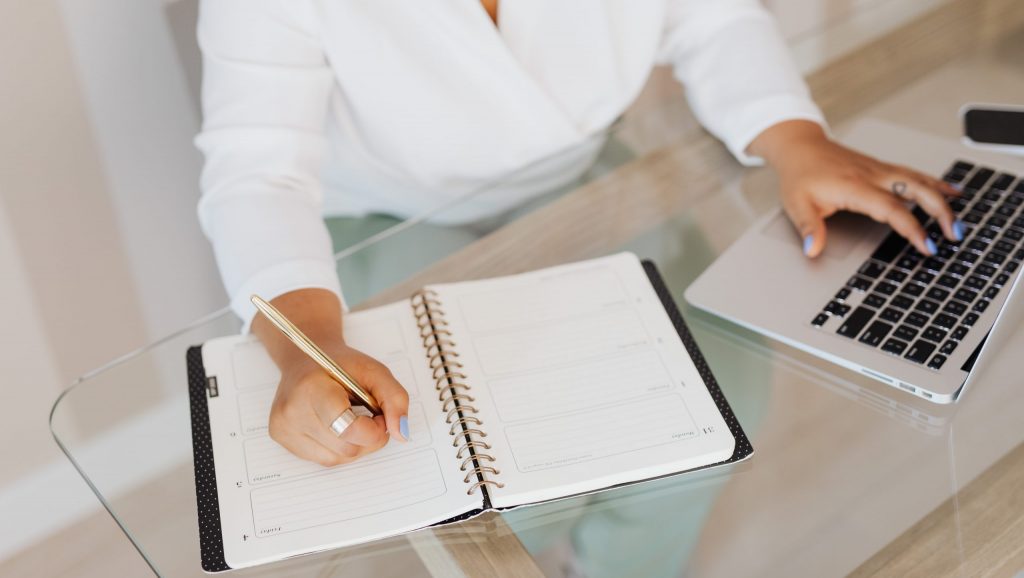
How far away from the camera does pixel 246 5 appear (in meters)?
0.86

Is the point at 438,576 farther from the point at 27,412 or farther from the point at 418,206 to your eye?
the point at 27,412

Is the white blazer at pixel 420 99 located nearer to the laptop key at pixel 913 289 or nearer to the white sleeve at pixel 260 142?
the white sleeve at pixel 260 142

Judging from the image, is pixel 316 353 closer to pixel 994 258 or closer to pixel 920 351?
pixel 920 351

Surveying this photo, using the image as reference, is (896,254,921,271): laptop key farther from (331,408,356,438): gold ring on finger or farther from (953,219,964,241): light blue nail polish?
(331,408,356,438): gold ring on finger

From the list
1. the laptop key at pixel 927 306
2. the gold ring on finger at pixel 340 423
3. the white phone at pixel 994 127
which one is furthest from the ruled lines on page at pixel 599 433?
the white phone at pixel 994 127

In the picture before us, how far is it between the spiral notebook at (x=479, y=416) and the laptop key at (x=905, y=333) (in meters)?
0.14

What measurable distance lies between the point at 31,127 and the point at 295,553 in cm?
72

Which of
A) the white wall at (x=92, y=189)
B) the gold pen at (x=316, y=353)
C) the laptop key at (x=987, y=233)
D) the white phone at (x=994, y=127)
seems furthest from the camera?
the white wall at (x=92, y=189)

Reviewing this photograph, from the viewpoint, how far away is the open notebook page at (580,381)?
64 cm

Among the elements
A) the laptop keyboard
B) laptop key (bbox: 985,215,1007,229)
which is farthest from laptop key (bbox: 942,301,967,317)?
laptop key (bbox: 985,215,1007,229)

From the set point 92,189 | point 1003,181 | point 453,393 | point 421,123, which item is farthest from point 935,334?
point 92,189

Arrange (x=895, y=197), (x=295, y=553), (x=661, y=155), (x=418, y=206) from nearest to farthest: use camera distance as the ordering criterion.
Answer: (x=295, y=553), (x=895, y=197), (x=661, y=155), (x=418, y=206)

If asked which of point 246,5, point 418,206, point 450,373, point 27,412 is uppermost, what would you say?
point 246,5

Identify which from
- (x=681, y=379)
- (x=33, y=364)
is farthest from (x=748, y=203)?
(x=33, y=364)
